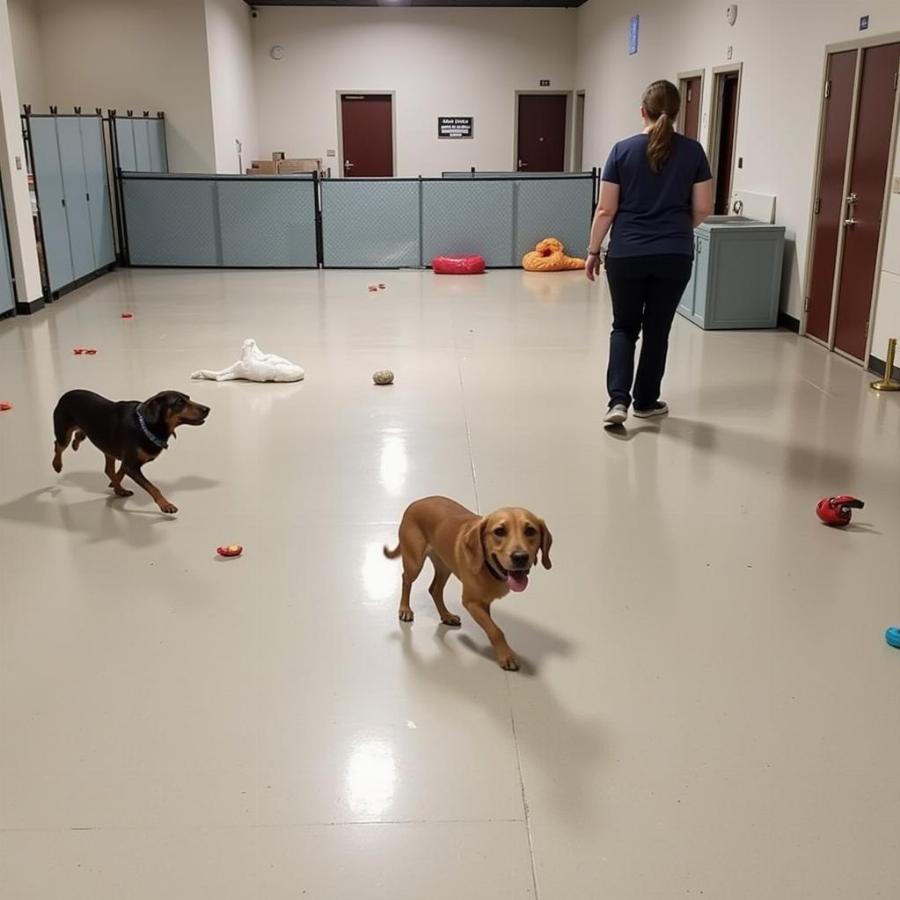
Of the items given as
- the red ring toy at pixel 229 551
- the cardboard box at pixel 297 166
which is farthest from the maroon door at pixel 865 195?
the cardboard box at pixel 297 166

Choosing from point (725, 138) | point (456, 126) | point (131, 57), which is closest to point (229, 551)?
point (725, 138)

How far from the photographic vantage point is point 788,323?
764 cm

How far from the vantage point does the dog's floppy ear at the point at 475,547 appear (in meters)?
2.59

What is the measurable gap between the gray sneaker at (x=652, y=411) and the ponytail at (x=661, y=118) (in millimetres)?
1296

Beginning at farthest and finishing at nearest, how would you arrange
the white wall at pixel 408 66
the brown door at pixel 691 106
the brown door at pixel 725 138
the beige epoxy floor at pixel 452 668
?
1. the white wall at pixel 408 66
2. the brown door at pixel 691 106
3. the brown door at pixel 725 138
4. the beige epoxy floor at pixel 452 668

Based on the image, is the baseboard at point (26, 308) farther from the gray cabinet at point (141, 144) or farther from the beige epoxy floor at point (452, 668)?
the gray cabinet at point (141, 144)

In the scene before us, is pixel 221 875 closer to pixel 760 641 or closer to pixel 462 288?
pixel 760 641

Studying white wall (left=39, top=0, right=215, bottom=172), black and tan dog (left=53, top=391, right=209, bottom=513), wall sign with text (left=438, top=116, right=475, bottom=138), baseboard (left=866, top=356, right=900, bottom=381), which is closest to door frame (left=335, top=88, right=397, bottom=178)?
wall sign with text (left=438, top=116, right=475, bottom=138)

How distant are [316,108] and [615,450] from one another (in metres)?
13.1

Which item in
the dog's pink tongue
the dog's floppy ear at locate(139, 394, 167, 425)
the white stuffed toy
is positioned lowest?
the white stuffed toy

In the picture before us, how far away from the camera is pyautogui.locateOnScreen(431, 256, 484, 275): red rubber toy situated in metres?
10.7

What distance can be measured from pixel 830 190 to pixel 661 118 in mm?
2878

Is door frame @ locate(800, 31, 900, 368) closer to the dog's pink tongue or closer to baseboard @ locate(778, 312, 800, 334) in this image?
baseboard @ locate(778, 312, 800, 334)

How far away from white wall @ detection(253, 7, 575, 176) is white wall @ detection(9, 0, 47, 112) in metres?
4.54
